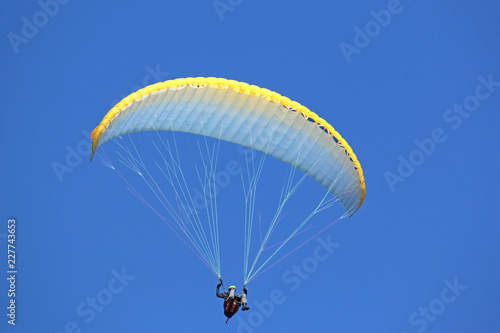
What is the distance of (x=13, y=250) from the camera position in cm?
2539

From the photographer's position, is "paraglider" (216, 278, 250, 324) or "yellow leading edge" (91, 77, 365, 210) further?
"paraglider" (216, 278, 250, 324)

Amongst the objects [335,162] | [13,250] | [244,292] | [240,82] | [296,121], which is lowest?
[244,292]

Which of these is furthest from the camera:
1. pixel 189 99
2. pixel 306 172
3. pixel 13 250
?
pixel 13 250

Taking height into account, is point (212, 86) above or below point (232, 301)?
above

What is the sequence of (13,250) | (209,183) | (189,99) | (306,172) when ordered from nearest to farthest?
1. (209,183)
2. (189,99)
3. (306,172)
4. (13,250)

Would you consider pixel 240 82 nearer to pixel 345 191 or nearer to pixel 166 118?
pixel 166 118

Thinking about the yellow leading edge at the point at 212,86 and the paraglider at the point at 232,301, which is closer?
the yellow leading edge at the point at 212,86

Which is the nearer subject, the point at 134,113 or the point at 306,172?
the point at 134,113

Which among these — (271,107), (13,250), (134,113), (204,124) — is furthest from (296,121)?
(13,250)

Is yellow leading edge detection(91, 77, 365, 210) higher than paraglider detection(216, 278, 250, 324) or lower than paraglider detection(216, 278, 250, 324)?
higher

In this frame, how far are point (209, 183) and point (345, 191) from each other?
4.18 meters

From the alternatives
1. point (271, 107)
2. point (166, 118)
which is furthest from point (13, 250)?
point (271, 107)

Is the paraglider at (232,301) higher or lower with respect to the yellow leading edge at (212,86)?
lower

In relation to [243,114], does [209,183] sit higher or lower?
lower
